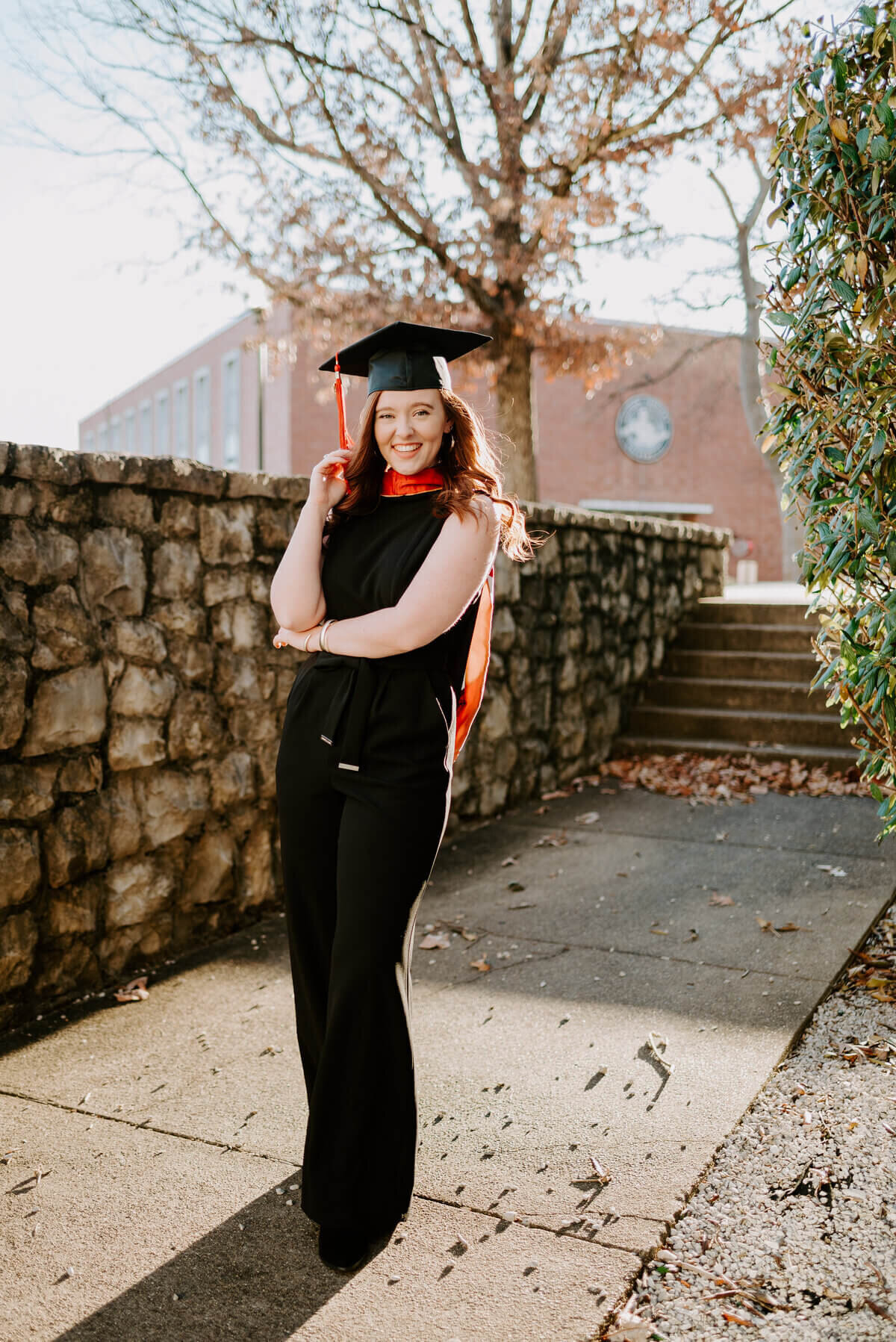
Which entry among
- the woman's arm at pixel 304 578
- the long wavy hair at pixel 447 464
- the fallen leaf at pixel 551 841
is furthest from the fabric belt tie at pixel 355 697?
the fallen leaf at pixel 551 841

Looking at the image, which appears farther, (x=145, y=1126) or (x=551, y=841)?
(x=551, y=841)

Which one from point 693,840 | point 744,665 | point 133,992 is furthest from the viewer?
point 744,665

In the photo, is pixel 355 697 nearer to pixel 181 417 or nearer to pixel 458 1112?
pixel 458 1112

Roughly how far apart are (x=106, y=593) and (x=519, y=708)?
3401mm

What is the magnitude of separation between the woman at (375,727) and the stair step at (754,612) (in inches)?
286

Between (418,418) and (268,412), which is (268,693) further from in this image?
(268,412)

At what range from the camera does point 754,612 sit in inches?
377

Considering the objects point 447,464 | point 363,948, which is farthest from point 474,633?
point 363,948

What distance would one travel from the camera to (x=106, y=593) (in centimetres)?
407

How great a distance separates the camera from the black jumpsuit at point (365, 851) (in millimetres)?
2385

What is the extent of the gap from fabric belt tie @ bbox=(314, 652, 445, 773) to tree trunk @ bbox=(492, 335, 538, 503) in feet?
27.5

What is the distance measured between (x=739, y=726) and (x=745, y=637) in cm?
132

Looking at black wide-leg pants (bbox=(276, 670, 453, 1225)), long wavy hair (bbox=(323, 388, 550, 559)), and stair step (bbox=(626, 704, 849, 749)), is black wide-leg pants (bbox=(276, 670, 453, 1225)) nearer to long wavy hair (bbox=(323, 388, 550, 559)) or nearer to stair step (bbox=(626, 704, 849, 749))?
long wavy hair (bbox=(323, 388, 550, 559))

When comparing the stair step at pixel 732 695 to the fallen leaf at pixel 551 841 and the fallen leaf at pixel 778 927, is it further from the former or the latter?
the fallen leaf at pixel 778 927
